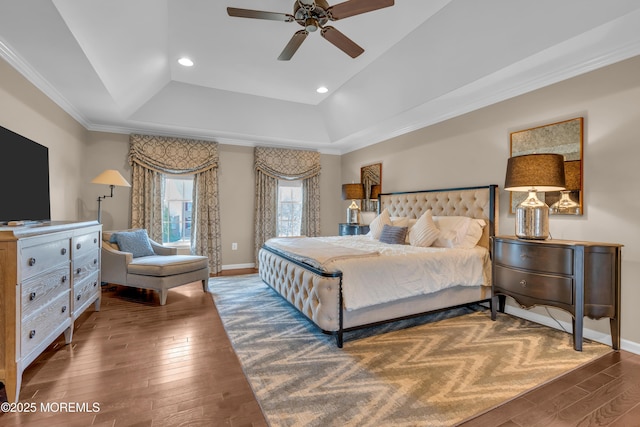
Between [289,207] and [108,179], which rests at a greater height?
[108,179]

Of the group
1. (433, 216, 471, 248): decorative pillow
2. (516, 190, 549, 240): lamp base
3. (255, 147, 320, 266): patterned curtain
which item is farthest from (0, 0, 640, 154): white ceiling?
(433, 216, 471, 248): decorative pillow

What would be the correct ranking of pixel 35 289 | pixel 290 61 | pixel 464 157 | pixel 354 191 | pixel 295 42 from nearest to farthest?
pixel 35 289 < pixel 295 42 < pixel 290 61 < pixel 464 157 < pixel 354 191

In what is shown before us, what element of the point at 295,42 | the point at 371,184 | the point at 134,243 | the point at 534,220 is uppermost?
the point at 295,42

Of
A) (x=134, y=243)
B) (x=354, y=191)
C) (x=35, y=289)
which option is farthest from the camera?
(x=354, y=191)

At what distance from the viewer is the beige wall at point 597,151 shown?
8.16ft

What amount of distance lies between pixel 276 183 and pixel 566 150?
4.64m

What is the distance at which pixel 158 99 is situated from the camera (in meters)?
4.50

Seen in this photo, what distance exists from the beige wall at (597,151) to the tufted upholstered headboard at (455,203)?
0.44 ft

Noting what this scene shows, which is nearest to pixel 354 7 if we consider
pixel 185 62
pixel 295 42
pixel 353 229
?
pixel 295 42

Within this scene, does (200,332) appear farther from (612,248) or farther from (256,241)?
(612,248)

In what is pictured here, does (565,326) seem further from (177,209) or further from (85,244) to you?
(177,209)

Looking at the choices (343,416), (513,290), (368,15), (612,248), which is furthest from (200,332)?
(612,248)

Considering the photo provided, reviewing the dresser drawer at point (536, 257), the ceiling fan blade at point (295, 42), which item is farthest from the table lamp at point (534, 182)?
the ceiling fan blade at point (295, 42)

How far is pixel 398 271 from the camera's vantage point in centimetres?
272
